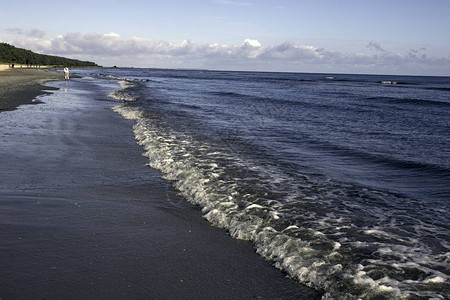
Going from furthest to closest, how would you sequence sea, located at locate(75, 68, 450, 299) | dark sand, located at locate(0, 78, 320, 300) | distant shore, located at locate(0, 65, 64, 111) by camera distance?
distant shore, located at locate(0, 65, 64, 111) < sea, located at locate(75, 68, 450, 299) < dark sand, located at locate(0, 78, 320, 300)

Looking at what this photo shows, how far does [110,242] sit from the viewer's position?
539 cm

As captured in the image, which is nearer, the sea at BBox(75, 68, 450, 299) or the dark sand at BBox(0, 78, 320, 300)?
the dark sand at BBox(0, 78, 320, 300)

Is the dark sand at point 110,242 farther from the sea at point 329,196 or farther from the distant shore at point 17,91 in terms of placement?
the distant shore at point 17,91

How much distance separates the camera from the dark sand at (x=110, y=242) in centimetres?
429

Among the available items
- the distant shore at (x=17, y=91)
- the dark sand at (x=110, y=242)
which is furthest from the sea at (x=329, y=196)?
the distant shore at (x=17, y=91)

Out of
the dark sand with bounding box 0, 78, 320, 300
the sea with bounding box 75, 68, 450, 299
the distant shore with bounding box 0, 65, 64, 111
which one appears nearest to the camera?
the dark sand with bounding box 0, 78, 320, 300

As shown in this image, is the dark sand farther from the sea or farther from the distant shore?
the distant shore

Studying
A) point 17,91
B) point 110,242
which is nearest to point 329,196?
point 110,242

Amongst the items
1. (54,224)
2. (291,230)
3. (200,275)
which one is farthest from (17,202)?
(291,230)

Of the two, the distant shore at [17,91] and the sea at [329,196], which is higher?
the distant shore at [17,91]

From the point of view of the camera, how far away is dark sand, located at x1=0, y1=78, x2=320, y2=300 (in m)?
4.29

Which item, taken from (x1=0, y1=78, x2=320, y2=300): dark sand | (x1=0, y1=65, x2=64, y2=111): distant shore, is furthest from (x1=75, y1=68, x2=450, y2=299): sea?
(x1=0, y1=65, x2=64, y2=111): distant shore

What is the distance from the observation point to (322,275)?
471cm

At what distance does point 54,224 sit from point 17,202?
4.24ft
